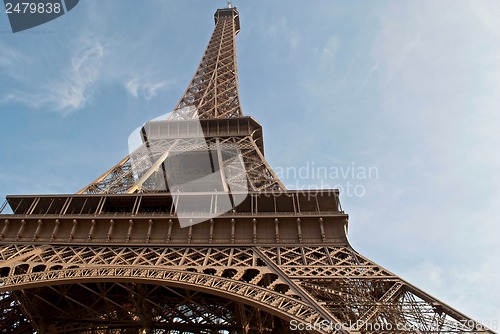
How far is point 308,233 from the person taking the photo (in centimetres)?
1656

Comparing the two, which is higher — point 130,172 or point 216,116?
point 216,116

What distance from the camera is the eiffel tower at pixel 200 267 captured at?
12000 mm

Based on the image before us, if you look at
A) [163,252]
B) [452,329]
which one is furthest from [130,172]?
[452,329]

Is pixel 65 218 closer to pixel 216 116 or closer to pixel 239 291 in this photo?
pixel 239 291

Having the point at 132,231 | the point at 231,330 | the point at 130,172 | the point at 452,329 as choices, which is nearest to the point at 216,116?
the point at 130,172

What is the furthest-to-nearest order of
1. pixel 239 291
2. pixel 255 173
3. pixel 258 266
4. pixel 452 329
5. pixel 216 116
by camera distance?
pixel 216 116 → pixel 255 173 → pixel 258 266 → pixel 239 291 → pixel 452 329

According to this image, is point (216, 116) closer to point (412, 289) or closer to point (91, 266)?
point (91, 266)

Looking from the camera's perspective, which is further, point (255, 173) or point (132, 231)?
point (255, 173)

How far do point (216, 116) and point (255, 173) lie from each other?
31.8 feet


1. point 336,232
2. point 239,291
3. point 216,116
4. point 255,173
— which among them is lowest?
point 239,291

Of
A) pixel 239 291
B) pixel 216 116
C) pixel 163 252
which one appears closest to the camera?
pixel 239 291

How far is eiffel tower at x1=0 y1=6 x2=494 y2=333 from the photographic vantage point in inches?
472

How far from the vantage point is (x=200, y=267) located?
14406mm

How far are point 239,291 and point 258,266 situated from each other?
86.7 inches
